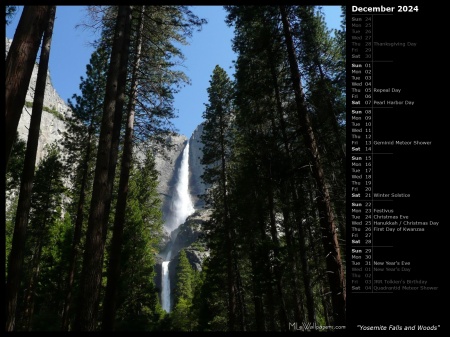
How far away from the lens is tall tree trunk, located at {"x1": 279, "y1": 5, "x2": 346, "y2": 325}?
6652 millimetres

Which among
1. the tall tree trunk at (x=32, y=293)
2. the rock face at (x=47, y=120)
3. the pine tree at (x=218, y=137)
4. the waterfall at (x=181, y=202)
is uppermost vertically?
the rock face at (x=47, y=120)

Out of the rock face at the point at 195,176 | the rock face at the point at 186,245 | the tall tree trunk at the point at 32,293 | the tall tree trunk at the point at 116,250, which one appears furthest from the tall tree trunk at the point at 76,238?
the rock face at the point at 195,176

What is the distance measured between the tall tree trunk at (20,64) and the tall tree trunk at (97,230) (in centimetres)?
249

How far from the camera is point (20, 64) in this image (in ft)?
15.6

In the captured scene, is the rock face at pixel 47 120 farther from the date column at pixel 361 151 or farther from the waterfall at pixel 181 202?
the date column at pixel 361 151

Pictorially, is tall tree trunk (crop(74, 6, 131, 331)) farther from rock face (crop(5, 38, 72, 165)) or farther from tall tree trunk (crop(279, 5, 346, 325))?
rock face (crop(5, 38, 72, 165))

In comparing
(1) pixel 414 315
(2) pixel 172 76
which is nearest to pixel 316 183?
(1) pixel 414 315

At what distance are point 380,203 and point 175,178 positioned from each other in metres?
125

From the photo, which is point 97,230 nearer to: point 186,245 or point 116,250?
point 116,250

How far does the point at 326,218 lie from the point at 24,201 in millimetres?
9009

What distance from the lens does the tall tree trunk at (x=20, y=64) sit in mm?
4441

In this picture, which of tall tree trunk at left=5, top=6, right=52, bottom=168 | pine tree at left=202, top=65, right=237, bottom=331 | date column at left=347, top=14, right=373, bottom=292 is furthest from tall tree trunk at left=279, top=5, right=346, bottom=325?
pine tree at left=202, top=65, right=237, bottom=331

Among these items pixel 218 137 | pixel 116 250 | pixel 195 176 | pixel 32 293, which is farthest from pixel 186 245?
pixel 116 250

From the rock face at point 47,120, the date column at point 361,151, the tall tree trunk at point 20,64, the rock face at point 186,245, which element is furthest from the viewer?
the rock face at point 47,120
